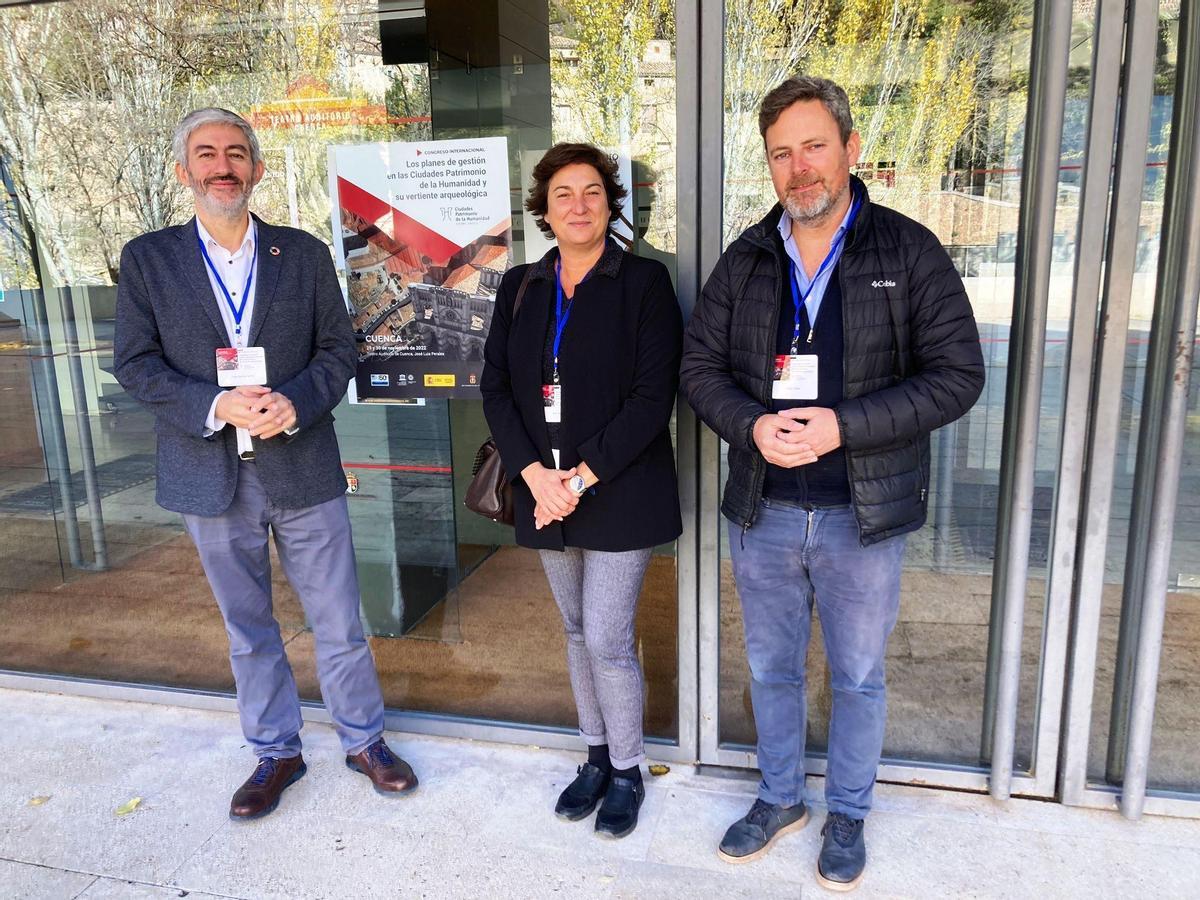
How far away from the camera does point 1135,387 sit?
2482 millimetres

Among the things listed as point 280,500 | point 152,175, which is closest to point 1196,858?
point 280,500

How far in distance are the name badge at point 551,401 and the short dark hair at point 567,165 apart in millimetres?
445

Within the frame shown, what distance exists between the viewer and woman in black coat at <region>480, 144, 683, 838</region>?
2.34m

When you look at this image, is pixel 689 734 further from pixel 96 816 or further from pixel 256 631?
pixel 96 816

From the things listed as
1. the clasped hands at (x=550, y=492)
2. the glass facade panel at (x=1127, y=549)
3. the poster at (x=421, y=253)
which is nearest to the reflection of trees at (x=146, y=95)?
the poster at (x=421, y=253)

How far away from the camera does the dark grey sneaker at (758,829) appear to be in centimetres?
245

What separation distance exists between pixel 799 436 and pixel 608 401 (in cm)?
54

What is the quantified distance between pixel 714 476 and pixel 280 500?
1.33 m

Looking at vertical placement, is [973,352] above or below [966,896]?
above

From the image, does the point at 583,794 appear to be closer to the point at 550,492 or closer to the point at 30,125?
the point at 550,492

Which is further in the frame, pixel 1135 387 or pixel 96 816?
pixel 96 816

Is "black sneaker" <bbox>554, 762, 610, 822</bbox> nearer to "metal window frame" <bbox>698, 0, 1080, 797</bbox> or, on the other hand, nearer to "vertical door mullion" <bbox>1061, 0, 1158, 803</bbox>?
"metal window frame" <bbox>698, 0, 1080, 797</bbox>

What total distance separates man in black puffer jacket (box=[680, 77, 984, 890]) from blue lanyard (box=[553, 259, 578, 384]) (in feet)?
1.11

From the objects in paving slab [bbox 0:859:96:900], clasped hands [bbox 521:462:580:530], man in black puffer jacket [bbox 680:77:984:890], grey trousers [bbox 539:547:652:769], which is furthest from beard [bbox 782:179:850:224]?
paving slab [bbox 0:859:96:900]
